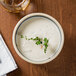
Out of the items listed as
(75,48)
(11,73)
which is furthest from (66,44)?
(11,73)

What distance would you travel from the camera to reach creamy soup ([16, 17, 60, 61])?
2.05 ft

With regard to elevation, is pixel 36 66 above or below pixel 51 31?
below

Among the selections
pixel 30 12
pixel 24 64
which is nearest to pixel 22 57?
pixel 24 64

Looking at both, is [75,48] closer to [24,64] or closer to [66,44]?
[66,44]

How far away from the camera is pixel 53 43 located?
63cm

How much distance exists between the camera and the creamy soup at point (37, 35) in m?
0.63

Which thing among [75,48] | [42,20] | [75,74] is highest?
[42,20]

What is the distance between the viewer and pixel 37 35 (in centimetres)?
63

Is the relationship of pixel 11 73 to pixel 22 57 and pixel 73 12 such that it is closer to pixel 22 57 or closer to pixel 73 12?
pixel 22 57

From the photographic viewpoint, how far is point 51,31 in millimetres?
628

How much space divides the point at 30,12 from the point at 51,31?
117 millimetres

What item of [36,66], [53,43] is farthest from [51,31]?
[36,66]

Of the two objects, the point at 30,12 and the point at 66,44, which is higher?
the point at 30,12

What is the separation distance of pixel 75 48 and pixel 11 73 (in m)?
0.27
